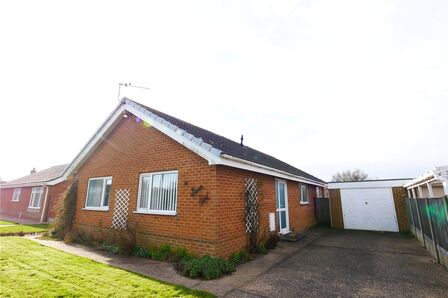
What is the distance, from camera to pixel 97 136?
402 inches

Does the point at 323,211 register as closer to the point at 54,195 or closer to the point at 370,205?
the point at 370,205

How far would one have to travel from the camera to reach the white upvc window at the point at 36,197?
696 inches

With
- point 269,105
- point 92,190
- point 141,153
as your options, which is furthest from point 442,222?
point 92,190

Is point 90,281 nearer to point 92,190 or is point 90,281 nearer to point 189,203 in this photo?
point 189,203

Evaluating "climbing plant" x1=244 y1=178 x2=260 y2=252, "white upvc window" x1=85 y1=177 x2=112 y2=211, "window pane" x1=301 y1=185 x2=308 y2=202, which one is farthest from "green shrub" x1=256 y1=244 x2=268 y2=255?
"window pane" x1=301 y1=185 x2=308 y2=202

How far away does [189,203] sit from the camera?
21.6ft

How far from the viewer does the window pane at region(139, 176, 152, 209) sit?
791cm

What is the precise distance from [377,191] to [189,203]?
12425 mm

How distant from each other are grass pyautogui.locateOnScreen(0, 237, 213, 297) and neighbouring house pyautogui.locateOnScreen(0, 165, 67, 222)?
9345 mm

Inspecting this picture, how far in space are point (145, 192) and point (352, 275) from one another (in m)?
6.66

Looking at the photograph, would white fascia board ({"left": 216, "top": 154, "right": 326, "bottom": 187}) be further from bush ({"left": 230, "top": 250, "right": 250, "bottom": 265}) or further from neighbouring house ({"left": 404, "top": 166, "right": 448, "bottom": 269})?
neighbouring house ({"left": 404, "top": 166, "right": 448, "bottom": 269})

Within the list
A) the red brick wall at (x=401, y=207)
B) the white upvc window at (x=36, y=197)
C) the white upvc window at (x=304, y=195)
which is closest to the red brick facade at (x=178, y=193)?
the white upvc window at (x=304, y=195)

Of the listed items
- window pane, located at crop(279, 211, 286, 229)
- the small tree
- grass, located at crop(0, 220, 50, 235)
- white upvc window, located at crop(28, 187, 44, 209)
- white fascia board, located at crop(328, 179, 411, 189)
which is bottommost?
grass, located at crop(0, 220, 50, 235)

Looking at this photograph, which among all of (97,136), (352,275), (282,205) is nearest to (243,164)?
(352,275)
